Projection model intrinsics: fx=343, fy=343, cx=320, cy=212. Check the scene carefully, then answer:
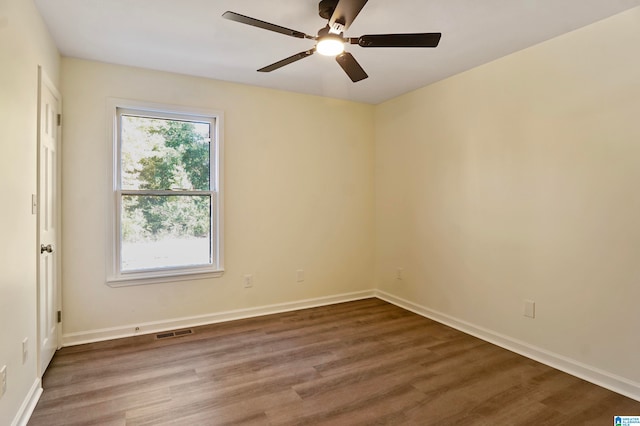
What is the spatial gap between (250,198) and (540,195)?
2755mm

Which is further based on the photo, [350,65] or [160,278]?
[160,278]

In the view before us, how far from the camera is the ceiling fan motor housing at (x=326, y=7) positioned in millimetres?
2117

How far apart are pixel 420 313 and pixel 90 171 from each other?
3.64 metres

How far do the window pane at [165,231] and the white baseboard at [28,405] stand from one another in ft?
4.02

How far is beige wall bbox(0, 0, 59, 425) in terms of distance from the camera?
1.69 meters

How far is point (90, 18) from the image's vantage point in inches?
95.0

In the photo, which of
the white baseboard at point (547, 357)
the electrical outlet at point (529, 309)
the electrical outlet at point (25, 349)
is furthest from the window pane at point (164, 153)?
the electrical outlet at point (529, 309)

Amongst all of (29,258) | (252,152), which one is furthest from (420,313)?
(29,258)

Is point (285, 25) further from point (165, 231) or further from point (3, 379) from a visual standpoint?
point (3, 379)

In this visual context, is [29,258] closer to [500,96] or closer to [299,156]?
[299,156]

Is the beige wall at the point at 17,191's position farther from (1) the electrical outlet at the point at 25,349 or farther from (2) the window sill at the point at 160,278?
(2) the window sill at the point at 160,278

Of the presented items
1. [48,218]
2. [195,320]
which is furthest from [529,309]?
[48,218]

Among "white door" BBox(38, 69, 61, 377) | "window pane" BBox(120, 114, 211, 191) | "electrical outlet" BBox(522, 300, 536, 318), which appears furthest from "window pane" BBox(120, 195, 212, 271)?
"electrical outlet" BBox(522, 300, 536, 318)

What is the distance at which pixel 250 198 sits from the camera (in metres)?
3.80
